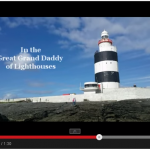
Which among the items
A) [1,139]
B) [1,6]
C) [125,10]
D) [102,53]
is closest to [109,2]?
[125,10]

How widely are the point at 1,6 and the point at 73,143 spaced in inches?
97.5

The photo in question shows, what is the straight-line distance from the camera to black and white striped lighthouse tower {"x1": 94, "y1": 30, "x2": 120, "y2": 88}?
17234mm

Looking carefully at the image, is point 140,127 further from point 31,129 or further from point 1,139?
point 1,139

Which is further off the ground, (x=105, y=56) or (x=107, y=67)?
(x=105, y=56)

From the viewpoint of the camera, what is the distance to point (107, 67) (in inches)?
712

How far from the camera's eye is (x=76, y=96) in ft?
55.7
